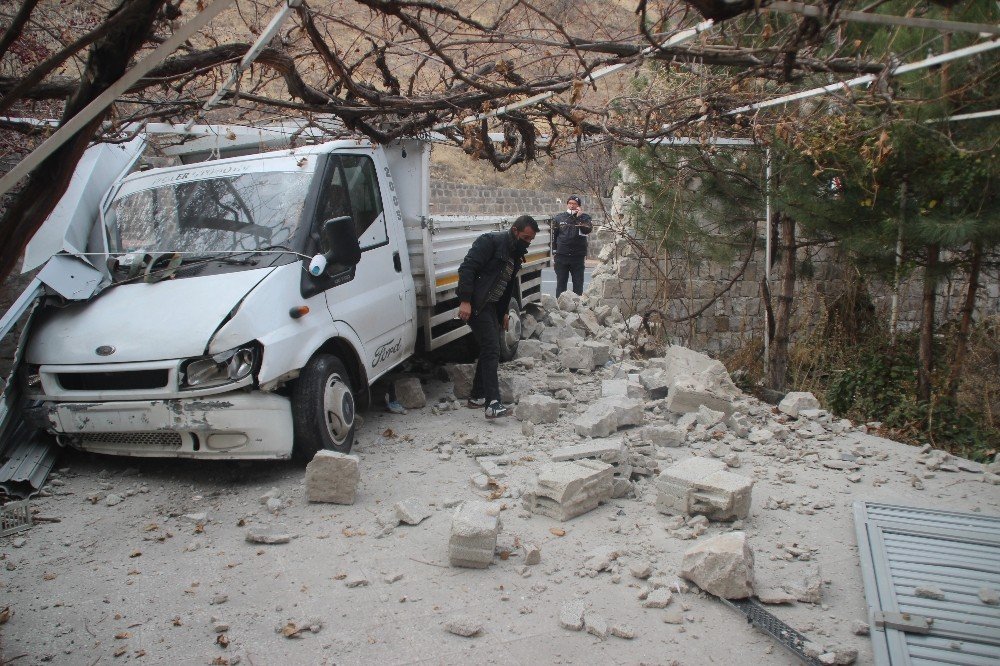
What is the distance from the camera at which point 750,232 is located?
9070 mm

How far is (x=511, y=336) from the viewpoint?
25.7 ft

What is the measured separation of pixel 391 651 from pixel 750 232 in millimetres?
7595

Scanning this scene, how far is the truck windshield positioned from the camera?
495 centimetres

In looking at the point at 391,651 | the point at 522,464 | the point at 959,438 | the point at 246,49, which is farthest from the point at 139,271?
the point at 959,438

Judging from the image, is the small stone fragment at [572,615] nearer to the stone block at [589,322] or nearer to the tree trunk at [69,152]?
the tree trunk at [69,152]

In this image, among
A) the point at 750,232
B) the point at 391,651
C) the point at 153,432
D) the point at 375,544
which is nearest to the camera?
the point at 391,651

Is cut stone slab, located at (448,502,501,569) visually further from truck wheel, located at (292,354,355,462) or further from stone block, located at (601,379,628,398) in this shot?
stone block, located at (601,379,628,398)

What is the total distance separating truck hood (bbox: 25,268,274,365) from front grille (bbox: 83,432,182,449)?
494mm

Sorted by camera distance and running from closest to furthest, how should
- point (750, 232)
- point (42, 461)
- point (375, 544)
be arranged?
1. point (375, 544)
2. point (42, 461)
3. point (750, 232)

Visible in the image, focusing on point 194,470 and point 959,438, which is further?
point 959,438

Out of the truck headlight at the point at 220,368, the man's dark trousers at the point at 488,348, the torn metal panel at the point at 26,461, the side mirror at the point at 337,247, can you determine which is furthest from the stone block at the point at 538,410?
the torn metal panel at the point at 26,461

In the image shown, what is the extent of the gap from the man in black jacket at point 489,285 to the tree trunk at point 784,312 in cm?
425

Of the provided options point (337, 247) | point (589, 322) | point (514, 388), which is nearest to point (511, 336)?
point (514, 388)

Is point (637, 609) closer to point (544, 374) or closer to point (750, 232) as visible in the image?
point (544, 374)
